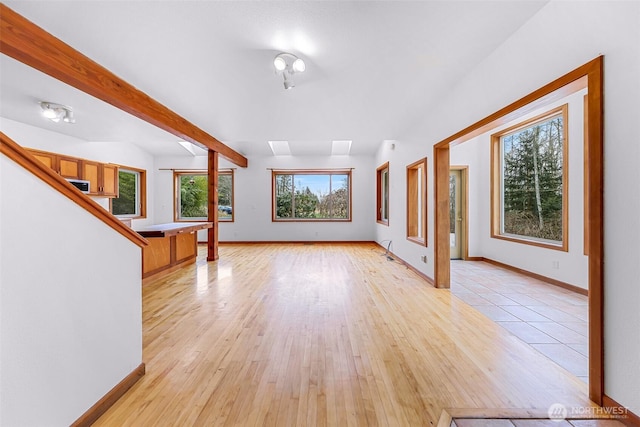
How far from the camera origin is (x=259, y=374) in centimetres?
178

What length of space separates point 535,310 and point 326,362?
8.12ft

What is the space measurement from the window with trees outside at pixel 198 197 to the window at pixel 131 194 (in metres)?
0.93

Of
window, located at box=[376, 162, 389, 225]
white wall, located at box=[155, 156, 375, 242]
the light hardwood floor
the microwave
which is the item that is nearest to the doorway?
window, located at box=[376, 162, 389, 225]

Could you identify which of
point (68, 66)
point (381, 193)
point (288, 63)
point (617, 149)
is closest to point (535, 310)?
point (617, 149)

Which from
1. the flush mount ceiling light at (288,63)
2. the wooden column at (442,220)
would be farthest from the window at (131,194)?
the wooden column at (442,220)

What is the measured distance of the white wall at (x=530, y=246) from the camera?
346cm

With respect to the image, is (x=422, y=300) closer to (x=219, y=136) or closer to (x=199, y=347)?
(x=199, y=347)

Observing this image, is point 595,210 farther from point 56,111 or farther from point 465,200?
point 56,111

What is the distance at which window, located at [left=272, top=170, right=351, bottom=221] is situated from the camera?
26.6 feet

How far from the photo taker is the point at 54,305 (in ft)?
3.89

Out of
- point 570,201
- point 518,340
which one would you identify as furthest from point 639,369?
point 570,201

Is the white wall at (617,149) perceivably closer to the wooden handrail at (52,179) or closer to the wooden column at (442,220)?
the wooden column at (442,220)

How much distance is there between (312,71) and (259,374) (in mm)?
3066

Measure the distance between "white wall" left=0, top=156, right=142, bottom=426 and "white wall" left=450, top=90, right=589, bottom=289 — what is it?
14.7 feet
